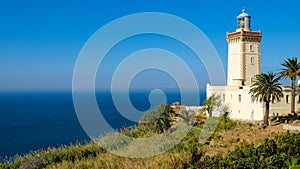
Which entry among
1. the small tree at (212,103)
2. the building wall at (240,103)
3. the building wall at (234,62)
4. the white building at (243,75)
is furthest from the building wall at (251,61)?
the small tree at (212,103)

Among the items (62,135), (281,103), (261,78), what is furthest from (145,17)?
(62,135)

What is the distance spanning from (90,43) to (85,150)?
4.37 m

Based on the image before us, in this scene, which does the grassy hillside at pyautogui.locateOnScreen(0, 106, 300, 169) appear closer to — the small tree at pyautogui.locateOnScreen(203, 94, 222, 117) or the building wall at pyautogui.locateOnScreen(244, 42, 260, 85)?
the small tree at pyautogui.locateOnScreen(203, 94, 222, 117)

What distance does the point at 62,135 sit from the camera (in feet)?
176

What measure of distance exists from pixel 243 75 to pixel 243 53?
217 centimetres

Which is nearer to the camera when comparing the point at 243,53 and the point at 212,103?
the point at 212,103

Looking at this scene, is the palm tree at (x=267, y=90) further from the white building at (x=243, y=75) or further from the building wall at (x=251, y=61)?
the building wall at (x=251, y=61)

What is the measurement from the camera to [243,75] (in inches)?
1291

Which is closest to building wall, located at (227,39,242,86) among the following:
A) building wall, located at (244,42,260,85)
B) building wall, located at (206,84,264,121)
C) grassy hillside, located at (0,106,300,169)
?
building wall, located at (244,42,260,85)

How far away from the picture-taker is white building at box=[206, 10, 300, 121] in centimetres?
2964

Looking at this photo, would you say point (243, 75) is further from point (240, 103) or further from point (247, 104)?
point (247, 104)

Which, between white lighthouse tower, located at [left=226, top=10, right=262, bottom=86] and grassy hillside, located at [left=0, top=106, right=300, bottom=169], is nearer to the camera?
grassy hillside, located at [left=0, top=106, right=300, bottom=169]

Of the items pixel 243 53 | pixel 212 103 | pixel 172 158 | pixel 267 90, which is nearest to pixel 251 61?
pixel 243 53

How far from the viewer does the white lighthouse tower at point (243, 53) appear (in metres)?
32.5
